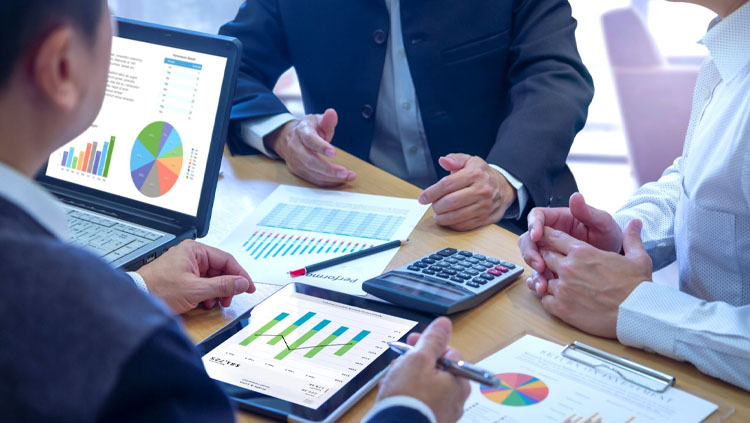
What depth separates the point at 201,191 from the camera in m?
1.28

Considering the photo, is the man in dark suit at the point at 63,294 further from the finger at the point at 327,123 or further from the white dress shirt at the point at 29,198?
the finger at the point at 327,123

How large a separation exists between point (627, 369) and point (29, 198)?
70 cm

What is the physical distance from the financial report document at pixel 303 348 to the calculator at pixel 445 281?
4 centimetres

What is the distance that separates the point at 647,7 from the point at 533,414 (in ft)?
12.4

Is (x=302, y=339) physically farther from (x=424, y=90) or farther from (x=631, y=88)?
(x=631, y=88)

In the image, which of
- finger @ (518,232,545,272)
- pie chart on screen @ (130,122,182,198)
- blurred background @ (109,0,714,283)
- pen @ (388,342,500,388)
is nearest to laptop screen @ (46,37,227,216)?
pie chart on screen @ (130,122,182,198)

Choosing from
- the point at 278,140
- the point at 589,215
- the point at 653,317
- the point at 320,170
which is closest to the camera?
the point at 653,317

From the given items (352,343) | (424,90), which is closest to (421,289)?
(352,343)

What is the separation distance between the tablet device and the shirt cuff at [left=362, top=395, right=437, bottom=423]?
0.44 feet

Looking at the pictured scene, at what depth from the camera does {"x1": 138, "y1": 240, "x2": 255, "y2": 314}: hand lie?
109 centimetres

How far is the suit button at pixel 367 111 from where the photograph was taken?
1.82 metres

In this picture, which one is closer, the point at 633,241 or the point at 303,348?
the point at 303,348

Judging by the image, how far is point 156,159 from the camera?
132 cm

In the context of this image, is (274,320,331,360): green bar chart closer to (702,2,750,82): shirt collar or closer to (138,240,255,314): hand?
(138,240,255,314): hand
